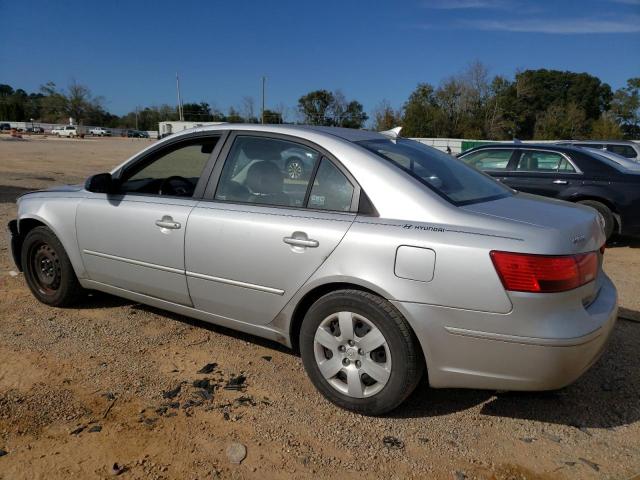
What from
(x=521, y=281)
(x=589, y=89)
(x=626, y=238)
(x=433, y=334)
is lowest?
(x=626, y=238)

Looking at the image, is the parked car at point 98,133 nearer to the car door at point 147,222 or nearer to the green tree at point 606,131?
the green tree at point 606,131

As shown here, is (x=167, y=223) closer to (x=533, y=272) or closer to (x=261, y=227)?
(x=261, y=227)

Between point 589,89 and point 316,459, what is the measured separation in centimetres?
10448

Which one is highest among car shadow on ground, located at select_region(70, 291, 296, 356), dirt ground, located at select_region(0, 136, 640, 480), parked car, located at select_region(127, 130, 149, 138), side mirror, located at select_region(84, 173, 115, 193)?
side mirror, located at select_region(84, 173, 115, 193)

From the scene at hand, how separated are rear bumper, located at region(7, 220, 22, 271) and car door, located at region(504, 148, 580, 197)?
6602 mm

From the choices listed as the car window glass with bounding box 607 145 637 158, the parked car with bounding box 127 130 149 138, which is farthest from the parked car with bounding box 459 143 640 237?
the parked car with bounding box 127 130 149 138

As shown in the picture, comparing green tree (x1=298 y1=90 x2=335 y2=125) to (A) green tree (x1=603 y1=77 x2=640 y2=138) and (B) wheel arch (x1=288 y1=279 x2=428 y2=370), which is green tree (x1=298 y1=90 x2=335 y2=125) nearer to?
(A) green tree (x1=603 y1=77 x2=640 y2=138)

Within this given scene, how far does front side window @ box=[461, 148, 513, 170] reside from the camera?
27.8 ft

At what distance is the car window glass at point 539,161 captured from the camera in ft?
26.2

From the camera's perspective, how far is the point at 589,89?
300 feet

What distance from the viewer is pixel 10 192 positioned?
1150 cm

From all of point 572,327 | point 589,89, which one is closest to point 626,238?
point 572,327

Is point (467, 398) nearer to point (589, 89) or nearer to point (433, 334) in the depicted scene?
point (433, 334)

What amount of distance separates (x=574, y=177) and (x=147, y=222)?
6499 mm
